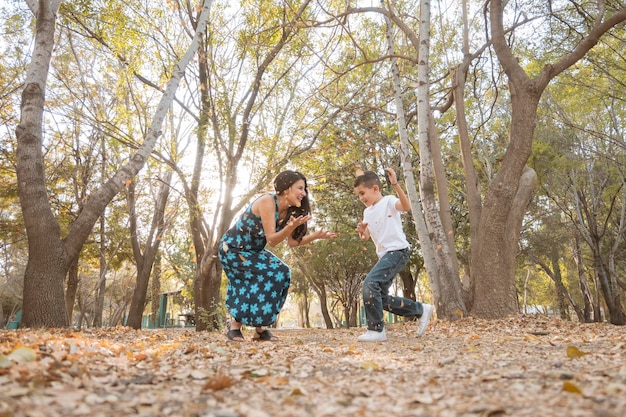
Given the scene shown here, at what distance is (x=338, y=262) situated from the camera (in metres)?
19.8

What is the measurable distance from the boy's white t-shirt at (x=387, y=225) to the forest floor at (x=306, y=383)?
61.7 inches

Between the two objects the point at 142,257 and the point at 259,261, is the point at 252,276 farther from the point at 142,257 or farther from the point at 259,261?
the point at 142,257

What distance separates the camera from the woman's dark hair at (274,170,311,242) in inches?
175

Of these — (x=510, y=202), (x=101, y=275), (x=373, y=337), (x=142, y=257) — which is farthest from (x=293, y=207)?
(x=101, y=275)

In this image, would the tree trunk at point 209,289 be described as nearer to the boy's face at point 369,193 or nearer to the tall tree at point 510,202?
the boy's face at point 369,193

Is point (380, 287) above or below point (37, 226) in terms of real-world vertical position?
below

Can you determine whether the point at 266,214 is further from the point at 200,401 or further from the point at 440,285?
the point at 440,285

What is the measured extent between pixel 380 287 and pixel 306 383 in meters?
2.46

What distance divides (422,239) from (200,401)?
6.12 m

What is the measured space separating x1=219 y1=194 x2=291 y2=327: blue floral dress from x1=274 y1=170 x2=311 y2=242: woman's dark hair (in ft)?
0.43

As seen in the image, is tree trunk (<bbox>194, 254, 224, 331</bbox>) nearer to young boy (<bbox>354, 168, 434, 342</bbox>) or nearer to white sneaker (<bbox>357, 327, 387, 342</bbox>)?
white sneaker (<bbox>357, 327, 387, 342</bbox>)

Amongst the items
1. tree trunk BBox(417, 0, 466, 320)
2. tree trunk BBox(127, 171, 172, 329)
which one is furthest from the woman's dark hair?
tree trunk BBox(127, 171, 172, 329)

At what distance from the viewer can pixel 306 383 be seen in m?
Result: 2.15

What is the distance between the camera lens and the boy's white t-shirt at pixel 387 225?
455 centimetres
